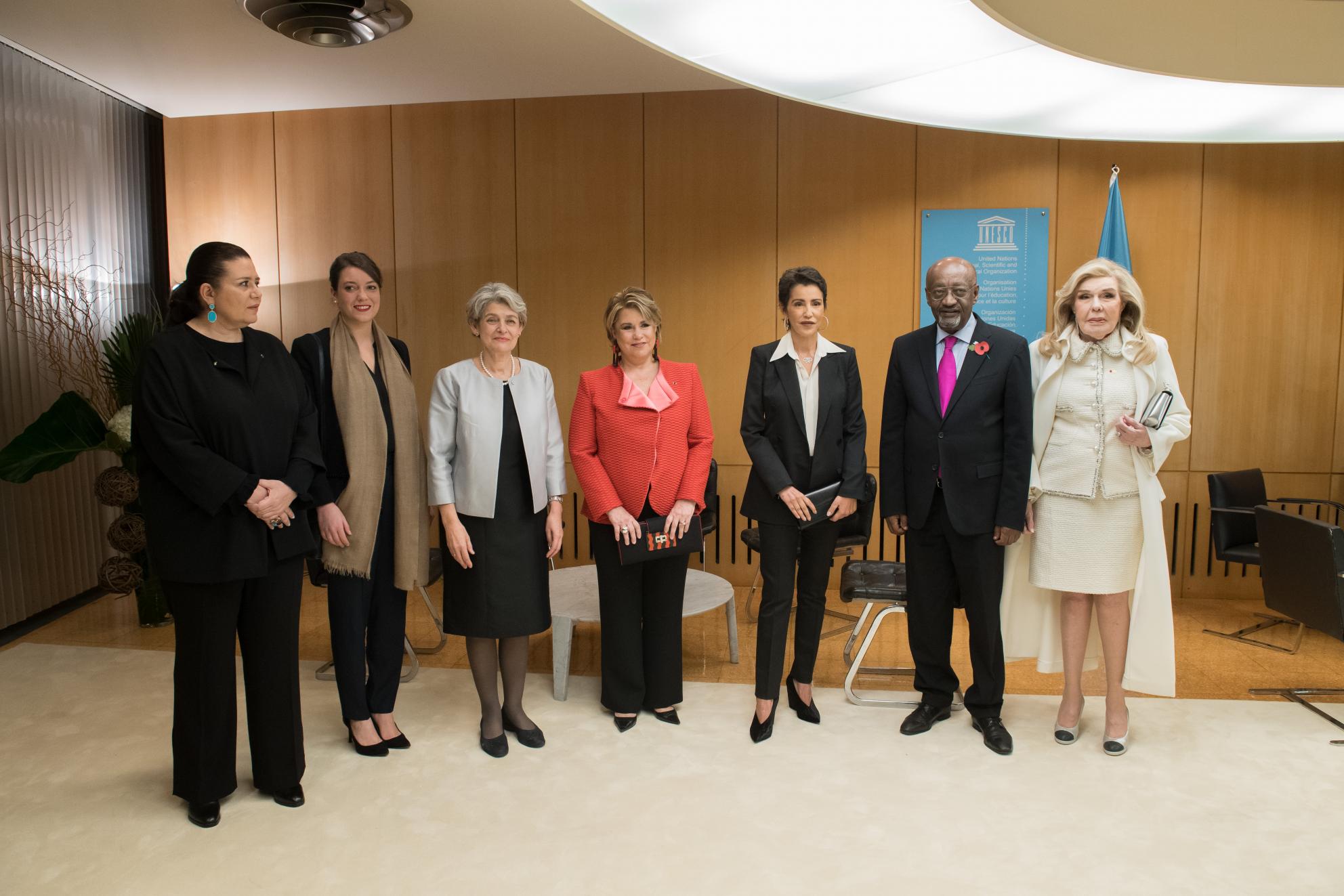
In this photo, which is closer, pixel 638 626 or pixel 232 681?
pixel 232 681

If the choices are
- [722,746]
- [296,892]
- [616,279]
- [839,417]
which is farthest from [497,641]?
→ [616,279]

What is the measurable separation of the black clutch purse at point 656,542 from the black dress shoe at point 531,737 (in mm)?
736

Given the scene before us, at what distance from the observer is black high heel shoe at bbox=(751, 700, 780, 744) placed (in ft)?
11.2

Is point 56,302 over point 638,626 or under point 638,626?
over

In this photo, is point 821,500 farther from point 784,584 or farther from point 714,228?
point 714,228

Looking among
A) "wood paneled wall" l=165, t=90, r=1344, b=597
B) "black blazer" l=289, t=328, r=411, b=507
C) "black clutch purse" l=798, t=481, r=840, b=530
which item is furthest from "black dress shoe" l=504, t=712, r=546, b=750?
"wood paneled wall" l=165, t=90, r=1344, b=597

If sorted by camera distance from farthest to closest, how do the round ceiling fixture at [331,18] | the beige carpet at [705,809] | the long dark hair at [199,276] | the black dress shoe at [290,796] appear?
the round ceiling fixture at [331,18] → the black dress shoe at [290,796] → the long dark hair at [199,276] → the beige carpet at [705,809]

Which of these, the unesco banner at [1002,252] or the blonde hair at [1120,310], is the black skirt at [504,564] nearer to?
the blonde hair at [1120,310]

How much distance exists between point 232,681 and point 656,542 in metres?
1.49

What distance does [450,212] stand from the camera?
580cm

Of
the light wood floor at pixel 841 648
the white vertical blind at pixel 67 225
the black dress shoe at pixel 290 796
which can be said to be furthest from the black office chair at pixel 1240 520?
the white vertical blind at pixel 67 225

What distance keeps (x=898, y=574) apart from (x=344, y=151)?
445 cm

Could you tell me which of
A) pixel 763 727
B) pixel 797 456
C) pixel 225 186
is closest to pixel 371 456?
pixel 797 456

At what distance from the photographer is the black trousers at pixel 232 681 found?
2.74m
